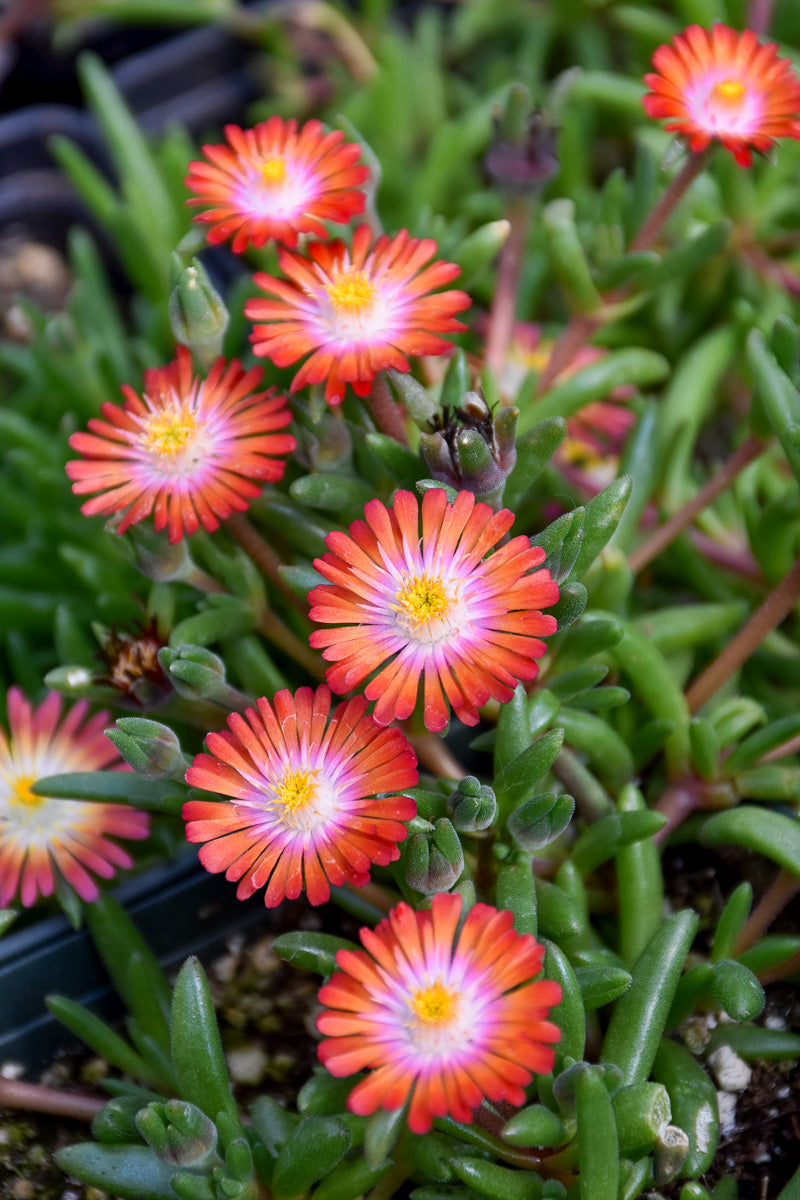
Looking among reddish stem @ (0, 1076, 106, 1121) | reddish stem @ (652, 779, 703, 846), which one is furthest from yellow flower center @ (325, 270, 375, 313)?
reddish stem @ (0, 1076, 106, 1121)

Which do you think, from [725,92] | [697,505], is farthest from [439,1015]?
[725,92]

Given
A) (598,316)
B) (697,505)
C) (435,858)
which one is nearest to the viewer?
(435,858)

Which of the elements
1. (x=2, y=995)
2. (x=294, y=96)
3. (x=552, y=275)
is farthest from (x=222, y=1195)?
(x=294, y=96)

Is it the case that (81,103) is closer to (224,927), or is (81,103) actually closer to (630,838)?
(224,927)

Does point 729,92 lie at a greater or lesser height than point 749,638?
greater

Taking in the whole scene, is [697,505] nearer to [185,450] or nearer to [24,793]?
[185,450]

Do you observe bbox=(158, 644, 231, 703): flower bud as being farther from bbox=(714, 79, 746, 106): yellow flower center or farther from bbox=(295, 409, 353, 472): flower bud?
bbox=(714, 79, 746, 106): yellow flower center
